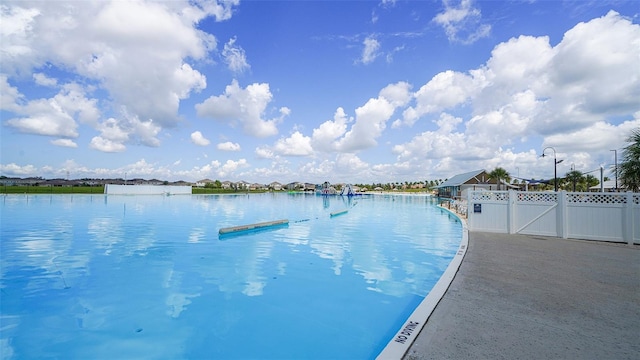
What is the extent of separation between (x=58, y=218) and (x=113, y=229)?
5700 millimetres

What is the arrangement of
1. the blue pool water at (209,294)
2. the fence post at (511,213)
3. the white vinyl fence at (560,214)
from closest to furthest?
the blue pool water at (209,294), the white vinyl fence at (560,214), the fence post at (511,213)

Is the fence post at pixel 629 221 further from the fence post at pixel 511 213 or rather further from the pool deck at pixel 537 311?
the fence post at pixel 511 213

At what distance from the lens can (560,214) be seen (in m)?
9.27

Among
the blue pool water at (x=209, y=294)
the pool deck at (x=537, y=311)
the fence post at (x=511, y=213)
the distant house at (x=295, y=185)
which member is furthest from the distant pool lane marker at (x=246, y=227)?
the distant house at (x=295, y=185)

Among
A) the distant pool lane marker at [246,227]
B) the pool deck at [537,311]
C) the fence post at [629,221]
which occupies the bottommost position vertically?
the distant pool lane marker at [246,227]

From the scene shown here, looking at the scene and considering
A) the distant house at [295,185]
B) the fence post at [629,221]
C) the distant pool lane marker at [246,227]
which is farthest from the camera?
the distant house at [295,185]

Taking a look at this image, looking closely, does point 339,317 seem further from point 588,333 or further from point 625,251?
point 625,251

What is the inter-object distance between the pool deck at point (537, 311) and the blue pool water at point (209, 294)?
1.09 metres

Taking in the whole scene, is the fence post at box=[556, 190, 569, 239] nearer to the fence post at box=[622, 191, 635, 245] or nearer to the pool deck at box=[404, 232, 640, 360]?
the fence post at box=[622, 191, 635, 245]

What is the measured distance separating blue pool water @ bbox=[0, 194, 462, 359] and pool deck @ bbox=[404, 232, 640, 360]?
109 centimetres

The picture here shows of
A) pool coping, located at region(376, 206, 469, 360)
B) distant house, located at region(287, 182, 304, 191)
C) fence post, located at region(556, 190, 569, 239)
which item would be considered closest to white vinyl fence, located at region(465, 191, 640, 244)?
fence post, located at region(556, 190, 569, 239)

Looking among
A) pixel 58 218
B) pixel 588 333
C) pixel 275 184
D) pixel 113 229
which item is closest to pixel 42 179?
pixel 275 184

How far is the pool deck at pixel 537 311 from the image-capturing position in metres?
2.77

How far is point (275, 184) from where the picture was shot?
137m
